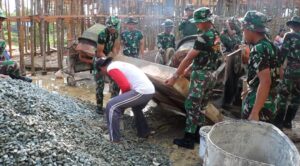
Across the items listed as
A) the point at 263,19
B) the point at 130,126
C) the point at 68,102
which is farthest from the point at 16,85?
the point at 263,19

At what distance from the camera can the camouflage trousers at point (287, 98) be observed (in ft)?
18.6

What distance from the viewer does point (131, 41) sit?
802 centimetres

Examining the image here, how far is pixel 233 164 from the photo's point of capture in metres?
2.45

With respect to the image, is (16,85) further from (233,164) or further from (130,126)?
(233,164)

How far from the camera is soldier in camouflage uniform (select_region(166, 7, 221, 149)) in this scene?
457 cm

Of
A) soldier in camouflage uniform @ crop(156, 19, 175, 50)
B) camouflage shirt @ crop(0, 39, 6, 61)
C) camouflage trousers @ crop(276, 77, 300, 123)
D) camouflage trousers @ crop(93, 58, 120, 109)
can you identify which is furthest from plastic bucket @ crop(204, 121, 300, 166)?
soldier in camouflage uniform @ crop(156, 19, 175, 50)

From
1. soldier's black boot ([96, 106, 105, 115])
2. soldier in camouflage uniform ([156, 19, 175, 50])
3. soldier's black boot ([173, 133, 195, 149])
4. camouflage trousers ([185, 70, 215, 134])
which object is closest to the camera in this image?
camouflage trousers ([185, 70, 215, 134])

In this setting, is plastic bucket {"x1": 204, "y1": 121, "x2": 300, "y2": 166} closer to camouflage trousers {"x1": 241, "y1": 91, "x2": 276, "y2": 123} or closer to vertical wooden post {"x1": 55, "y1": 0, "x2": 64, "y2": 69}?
camouflage trousers {"x1": 241, "y1": 91, "x2": 276, "y2": 123}

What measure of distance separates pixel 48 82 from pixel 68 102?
3014 mm

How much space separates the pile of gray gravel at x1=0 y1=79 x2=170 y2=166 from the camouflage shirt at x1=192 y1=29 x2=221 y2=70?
4.59ft

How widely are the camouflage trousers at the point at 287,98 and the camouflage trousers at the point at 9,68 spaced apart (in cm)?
501

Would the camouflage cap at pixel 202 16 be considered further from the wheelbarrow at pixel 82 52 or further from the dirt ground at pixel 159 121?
the wheelbarrow at pixel 82 52

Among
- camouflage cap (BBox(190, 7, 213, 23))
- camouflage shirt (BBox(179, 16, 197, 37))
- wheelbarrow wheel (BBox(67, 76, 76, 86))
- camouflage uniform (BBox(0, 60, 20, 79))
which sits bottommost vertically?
wheelbarrow wheel (BBox(67, 76, 76, 86))

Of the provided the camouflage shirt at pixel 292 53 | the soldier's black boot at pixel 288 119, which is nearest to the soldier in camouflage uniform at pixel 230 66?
the camouflage shirt at pixel 292 53
